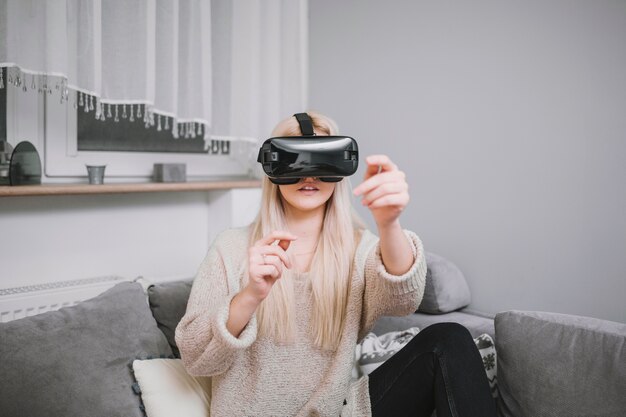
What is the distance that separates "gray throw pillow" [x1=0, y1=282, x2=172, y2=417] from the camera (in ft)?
3.58

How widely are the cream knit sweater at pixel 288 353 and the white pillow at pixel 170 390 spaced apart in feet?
0.19

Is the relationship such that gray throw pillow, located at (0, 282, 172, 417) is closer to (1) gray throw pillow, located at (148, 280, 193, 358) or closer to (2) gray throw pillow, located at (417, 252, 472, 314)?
(1) gray throw pillow, located at (148, 280, 193, 358)

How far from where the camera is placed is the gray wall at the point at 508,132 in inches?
57.4

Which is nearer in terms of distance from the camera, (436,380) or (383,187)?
(383,187)

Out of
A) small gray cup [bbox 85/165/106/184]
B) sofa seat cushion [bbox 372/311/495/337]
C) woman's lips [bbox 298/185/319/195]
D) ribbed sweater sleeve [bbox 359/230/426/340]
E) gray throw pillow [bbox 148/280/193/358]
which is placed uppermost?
small gray cup [bbox 85/165/106/184]

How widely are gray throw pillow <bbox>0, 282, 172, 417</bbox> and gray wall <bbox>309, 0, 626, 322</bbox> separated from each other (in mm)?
973

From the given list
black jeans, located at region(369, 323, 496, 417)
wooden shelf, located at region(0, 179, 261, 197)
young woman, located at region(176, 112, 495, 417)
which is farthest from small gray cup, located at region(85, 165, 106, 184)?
black jeans, located at region(369, 323, 496, 417)

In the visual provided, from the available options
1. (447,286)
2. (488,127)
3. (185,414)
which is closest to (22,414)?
(185,414)

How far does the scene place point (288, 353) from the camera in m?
1.21

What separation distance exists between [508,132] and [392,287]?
751 mm

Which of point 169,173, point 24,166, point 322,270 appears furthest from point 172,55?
point 322,270

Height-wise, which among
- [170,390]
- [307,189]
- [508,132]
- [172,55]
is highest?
[172,55]

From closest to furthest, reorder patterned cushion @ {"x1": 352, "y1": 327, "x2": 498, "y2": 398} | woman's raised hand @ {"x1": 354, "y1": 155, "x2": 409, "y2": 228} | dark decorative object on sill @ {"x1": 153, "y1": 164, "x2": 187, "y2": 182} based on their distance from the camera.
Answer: woman's raised hand @ {"x1": 354, "y1": 155, "x2": 409, "y2": 228}
patterned cushion @ {"x1": 352, "y1": 327, "x2": 498, "y2": 398}
dark decorative object on sill @ {"x1": 153, "y1": 164, "x2": 187, "y2": 182}

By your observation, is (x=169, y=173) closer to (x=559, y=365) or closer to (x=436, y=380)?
(x=436, y=380)
